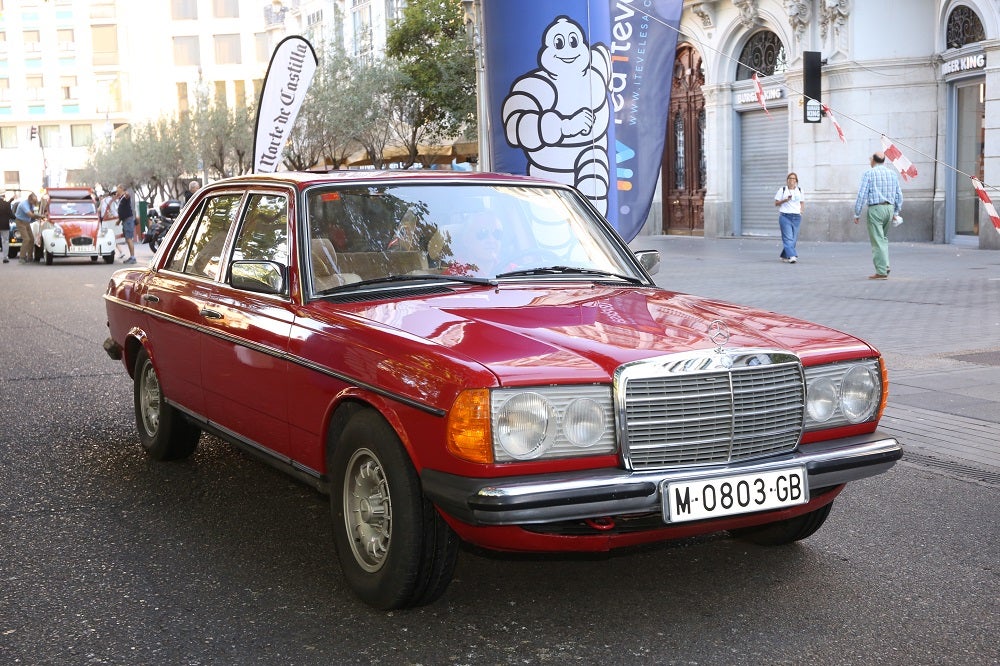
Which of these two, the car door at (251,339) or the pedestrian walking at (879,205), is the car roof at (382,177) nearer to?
the car door at (251,339)

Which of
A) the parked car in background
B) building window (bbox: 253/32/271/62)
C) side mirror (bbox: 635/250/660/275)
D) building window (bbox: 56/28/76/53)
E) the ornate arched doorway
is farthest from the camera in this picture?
building window (bbox: 56/28/76/53)

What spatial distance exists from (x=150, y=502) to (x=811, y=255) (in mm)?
18383

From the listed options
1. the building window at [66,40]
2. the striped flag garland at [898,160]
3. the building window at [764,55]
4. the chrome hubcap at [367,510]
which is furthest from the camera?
the building window at [66,40]

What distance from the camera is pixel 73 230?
29328 mm

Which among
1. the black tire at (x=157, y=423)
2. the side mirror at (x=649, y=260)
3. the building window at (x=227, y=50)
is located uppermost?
the building window at (x=227, y=50)

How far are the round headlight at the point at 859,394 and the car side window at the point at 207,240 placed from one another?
9.45ft

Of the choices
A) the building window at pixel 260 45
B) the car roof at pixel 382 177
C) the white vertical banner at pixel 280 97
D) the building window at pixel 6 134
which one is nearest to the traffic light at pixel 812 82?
the white vertical banner at pixel 280 97

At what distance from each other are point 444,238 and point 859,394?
174 centimetres

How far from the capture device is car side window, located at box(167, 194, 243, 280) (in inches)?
227

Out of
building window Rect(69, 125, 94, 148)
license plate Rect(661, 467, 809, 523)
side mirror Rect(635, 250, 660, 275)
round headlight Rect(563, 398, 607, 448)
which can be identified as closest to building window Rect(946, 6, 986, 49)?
side mirror Rect(635, 250, 660, 275)

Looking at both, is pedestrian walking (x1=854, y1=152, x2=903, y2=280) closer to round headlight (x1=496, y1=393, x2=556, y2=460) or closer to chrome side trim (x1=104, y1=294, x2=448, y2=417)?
chrome side trim (x1=104, y1=294, x2=448, y2=417)

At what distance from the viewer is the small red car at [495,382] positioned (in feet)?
12.2

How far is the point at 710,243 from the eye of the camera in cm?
2814

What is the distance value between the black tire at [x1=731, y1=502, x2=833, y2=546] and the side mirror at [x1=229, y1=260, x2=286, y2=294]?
2032 mm
